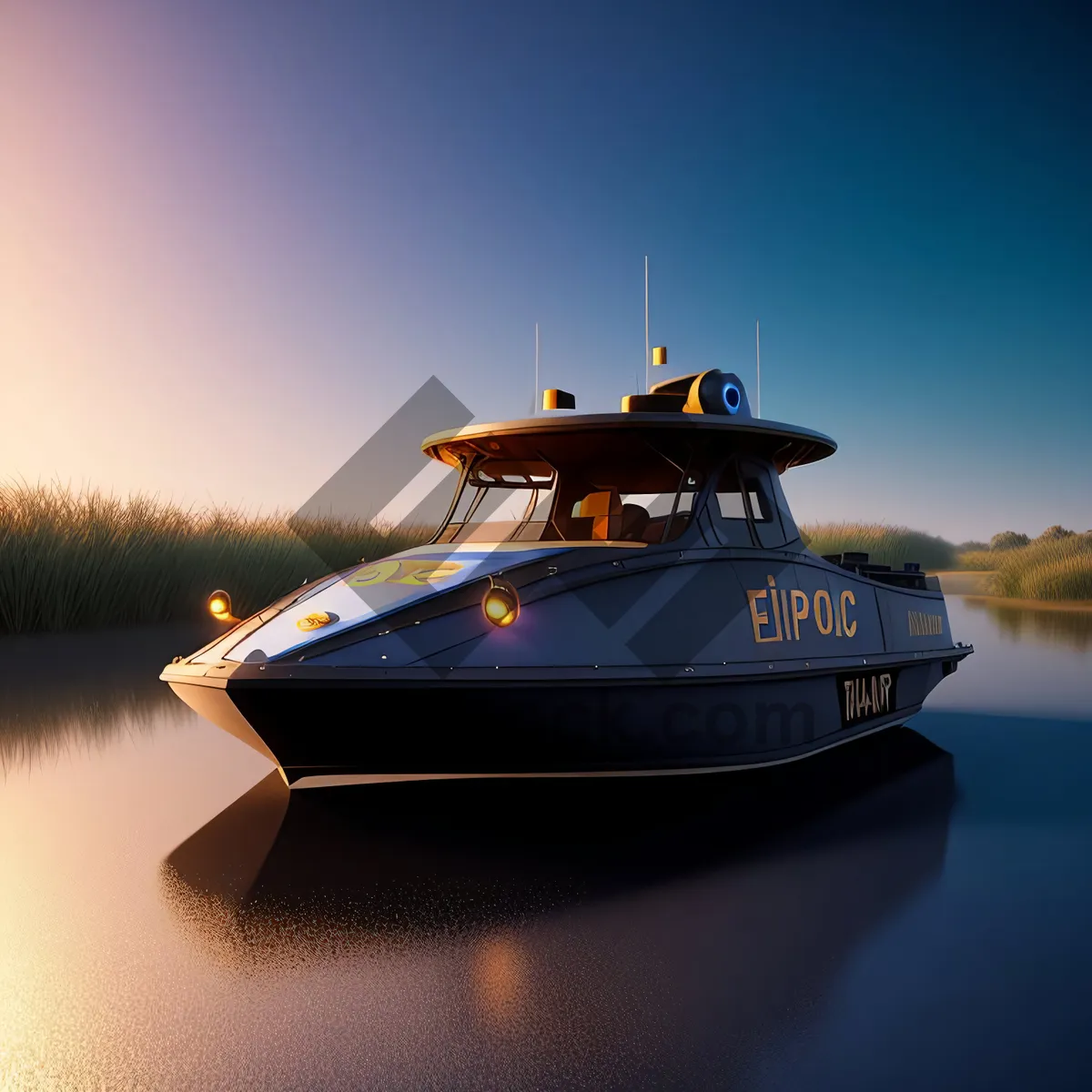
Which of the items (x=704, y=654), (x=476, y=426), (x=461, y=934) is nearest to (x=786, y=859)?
(x=704, y=654)

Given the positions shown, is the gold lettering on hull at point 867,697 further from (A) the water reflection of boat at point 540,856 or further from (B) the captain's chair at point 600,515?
(B) the captain's chair at point 600,515

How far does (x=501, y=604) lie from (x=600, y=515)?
5.27 ft

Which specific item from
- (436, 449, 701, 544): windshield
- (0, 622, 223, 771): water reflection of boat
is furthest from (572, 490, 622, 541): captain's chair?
(0, 622, 223, 771): water reflection of boat

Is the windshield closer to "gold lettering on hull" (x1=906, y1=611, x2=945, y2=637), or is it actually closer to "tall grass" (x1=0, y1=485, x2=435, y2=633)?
"gold lettering on hull" (x1=906, y1=611, x2=945, y2=637)

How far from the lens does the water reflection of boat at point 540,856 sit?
3.10 meters

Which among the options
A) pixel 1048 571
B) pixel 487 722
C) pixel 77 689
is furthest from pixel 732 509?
pixel 1048 571

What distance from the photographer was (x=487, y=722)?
4.08 metres

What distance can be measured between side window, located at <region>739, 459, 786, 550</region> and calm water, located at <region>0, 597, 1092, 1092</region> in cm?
152

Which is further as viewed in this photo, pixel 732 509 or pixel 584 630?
pixel 732 509

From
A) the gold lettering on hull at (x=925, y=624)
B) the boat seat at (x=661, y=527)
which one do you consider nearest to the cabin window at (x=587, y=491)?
the boat seat at (x=661, y=527)

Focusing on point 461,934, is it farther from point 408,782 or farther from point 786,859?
point 408,782

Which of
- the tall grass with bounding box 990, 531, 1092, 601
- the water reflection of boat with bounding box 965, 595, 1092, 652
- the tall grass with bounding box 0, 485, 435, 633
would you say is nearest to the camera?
the tall grass with bounding box 0, 485, 435, 633

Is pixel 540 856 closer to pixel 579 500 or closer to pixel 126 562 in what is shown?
pixel 579 500

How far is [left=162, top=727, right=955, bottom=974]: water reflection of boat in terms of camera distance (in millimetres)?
3098
